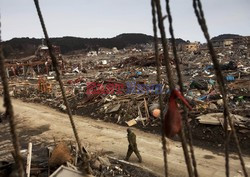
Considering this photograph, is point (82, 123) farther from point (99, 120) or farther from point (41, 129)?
point (41, 129)

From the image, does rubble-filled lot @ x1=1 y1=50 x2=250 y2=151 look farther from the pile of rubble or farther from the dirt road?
the pile of rubble

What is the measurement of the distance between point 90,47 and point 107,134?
286 ft

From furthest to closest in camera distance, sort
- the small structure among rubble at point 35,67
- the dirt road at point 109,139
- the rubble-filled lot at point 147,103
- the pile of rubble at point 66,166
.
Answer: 1. the small structure among rubble at point 35,67
2. the rubble-filled lot at point 147,103
3. the dirt road at point 109,139
4. the pile of rubble at point 66,166

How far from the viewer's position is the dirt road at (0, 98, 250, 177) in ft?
31.8

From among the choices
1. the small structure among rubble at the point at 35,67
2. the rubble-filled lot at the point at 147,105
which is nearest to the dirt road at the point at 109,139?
the rubble-filled lot at the point at 147,105

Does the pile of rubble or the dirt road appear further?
the dirt road

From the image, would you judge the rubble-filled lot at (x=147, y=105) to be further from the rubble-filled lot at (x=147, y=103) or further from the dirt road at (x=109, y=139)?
the dirt road at (x=109, y=139)

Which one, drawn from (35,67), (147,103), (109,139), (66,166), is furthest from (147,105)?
(35,67)

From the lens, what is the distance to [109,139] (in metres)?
12.9

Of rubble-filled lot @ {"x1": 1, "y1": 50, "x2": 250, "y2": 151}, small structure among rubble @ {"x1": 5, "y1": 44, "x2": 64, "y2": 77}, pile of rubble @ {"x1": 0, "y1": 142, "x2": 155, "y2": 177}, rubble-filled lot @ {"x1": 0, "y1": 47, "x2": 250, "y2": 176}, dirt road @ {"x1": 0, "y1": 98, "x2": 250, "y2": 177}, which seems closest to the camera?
pile of rubble @ {"x1": 0, "y1": 142, "x2": 155, "y2": 177}

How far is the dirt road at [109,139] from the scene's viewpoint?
9703 millimetres

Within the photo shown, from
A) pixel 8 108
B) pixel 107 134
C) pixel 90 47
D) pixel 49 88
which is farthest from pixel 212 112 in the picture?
pixel 90 47

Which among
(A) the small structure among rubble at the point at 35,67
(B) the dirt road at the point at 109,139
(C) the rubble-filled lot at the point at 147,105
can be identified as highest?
(A) the small structure among rubble at the point at 35,67

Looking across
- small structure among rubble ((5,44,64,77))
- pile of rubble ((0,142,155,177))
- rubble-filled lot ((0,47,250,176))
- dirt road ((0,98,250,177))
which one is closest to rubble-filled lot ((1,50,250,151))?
rubble-filled lot ((0,47,250,176))
